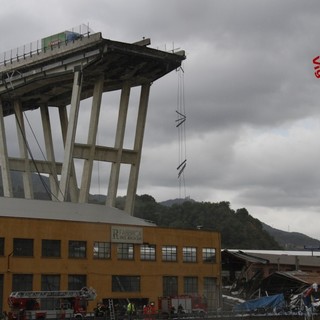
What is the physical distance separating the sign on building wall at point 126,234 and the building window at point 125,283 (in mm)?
3459

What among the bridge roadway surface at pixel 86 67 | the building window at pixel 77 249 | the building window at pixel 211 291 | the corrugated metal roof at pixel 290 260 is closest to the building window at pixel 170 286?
the building window at pixel 211 291

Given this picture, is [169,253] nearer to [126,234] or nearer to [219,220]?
[126,234]

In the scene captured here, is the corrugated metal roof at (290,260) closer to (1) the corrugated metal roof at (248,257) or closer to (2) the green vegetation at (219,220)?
(1) the corrugated metal roof at (248,257)

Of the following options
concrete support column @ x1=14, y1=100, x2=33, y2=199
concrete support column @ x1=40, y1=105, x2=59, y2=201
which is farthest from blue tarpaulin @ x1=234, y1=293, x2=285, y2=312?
concrete support column @ x1=14, y1=100, x2=33, y2=199

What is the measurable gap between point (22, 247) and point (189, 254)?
18404 mm

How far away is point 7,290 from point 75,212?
42.6ft

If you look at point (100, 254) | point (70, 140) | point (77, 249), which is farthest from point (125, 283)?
point (70, 140)

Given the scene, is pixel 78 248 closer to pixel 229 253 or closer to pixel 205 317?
pixel 205 317

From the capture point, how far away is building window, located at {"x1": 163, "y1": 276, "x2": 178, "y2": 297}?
59.2 metres

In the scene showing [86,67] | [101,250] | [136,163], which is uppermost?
[86,67]

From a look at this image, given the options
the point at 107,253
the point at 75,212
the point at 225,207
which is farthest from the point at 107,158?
the point at 225,207

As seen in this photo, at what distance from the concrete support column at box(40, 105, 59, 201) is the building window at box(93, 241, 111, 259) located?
22.4 m

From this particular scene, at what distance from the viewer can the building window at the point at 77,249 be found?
5385 cm

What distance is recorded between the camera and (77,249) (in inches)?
2136
